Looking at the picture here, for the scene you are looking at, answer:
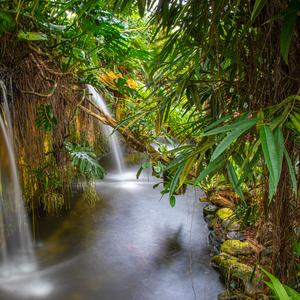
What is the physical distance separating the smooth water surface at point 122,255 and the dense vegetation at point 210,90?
67 centimetres

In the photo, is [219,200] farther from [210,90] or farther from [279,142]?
[279,142]

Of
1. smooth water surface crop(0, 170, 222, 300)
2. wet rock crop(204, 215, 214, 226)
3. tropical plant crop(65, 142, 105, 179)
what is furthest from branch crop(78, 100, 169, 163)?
wet rock crop(204, 215, 214, 226)

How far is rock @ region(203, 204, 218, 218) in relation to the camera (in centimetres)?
297

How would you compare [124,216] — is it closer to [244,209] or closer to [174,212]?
[174,212]

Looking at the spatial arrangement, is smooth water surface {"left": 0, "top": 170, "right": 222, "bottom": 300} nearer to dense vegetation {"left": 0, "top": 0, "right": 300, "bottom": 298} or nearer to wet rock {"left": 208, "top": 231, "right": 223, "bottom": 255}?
wet rock {"left": 208, "top": 231, "right": 223, "bottom": 255}

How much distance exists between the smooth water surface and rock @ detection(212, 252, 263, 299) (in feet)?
0.29

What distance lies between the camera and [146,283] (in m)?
2.09

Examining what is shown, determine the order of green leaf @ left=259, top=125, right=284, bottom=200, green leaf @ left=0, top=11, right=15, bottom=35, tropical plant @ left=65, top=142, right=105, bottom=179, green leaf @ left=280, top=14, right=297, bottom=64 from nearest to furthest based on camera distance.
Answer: green leaf @ left=259, top=125, right=284, bottom=200
green leaf @ left=280, top=14, right=297, bottom=64
green leaf @ left=0, top=11, right=15, bottom=35
tropical plant @ left=65, top=142, right=105, bottom=179

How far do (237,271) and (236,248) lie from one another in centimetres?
31

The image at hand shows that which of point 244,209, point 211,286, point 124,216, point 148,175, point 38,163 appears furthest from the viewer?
point 148,175

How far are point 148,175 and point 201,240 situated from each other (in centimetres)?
181

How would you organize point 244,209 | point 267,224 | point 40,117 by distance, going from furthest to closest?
point 40,117
point 244,209
point 267,224

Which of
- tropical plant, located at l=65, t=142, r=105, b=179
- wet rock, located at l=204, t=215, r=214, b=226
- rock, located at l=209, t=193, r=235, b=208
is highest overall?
tropical plant, located at l=65, t=142, r=105, b=179

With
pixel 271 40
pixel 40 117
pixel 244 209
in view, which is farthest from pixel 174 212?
pixel 271 40
